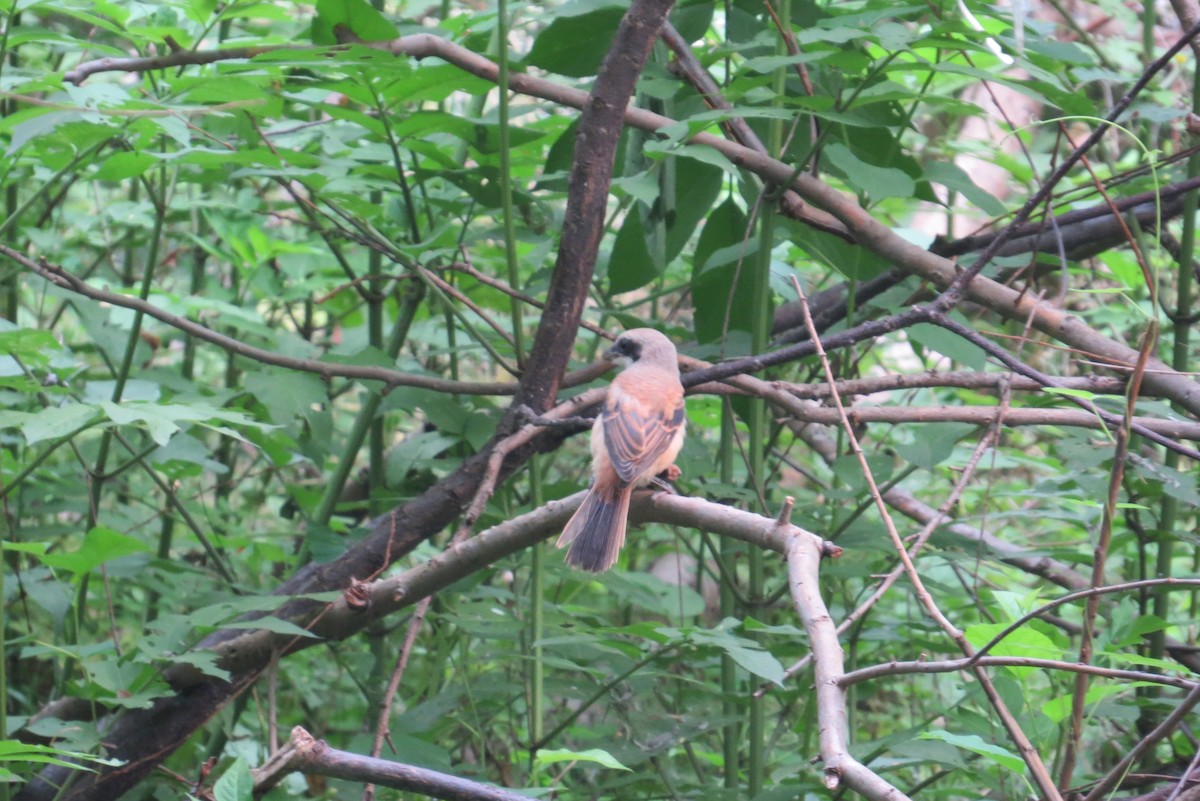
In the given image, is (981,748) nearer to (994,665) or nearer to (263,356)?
(994,665)

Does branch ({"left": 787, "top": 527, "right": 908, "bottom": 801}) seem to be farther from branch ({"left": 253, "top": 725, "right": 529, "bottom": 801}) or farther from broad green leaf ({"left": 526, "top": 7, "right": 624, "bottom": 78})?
broad green leaf ({"left": 526, "top": 7, "right": 624, "bottom": 78})

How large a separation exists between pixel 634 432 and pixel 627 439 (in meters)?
0.04

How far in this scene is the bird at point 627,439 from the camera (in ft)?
8.77

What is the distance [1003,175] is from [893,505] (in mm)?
4657

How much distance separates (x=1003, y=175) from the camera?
763 centimetres

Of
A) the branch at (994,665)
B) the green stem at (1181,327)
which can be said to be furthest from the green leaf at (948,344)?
the branch at (994,665)

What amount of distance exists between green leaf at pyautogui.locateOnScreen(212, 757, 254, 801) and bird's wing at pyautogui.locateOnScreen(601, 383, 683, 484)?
1368 millimetres

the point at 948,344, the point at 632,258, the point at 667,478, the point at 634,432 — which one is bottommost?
the point at 667,478

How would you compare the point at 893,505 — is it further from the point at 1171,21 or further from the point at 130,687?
the point at 1171,21

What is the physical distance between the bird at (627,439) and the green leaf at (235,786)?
994 millimetres

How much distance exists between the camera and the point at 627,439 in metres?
2.98

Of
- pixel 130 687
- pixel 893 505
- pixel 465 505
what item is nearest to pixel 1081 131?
pixel 893 505

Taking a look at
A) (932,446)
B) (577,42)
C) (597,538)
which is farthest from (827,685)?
(577,42)

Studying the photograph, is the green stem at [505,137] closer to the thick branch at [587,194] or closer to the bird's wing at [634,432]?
the thick branch at [587,194]
